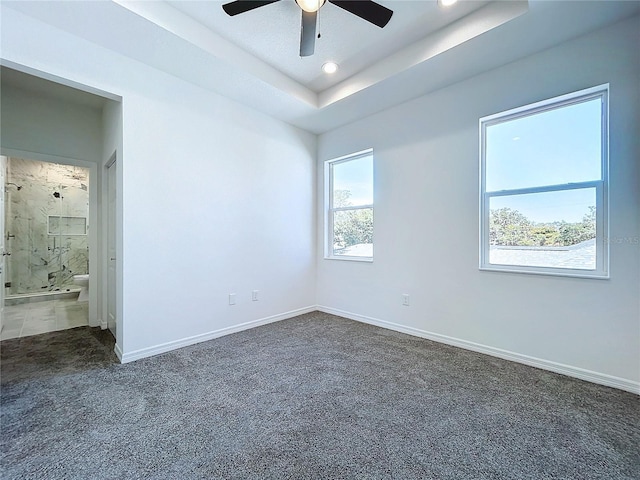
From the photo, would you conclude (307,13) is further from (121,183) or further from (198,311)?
(198,311)

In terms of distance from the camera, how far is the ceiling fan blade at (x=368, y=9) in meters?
1.83

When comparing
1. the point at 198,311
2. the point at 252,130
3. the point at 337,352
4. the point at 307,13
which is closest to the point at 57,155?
the point at 252,130

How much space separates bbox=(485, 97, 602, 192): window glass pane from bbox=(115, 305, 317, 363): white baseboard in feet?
9.52

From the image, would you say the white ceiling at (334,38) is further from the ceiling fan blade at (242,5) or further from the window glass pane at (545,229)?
the window glass pane at (545,229)

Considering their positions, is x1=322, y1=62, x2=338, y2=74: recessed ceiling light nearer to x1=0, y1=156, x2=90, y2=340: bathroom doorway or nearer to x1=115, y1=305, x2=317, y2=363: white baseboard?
x1=115, y1=305, x2=317, y2=363: white baseboard

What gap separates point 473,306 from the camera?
2715 mm

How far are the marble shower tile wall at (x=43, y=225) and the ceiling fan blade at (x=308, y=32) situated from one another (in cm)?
547

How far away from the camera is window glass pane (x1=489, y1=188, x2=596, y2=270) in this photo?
2.20m

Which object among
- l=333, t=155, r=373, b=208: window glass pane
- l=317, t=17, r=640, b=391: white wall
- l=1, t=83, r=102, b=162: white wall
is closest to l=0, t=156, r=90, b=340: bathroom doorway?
l=1, t=83, r=102, b=162: white wall

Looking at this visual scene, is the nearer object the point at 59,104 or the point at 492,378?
the point at 492,378

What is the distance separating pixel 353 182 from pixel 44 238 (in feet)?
19.9

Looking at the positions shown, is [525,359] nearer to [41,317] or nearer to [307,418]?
[307,418]

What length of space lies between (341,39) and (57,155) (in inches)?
137

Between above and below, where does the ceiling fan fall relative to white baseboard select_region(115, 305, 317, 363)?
above
